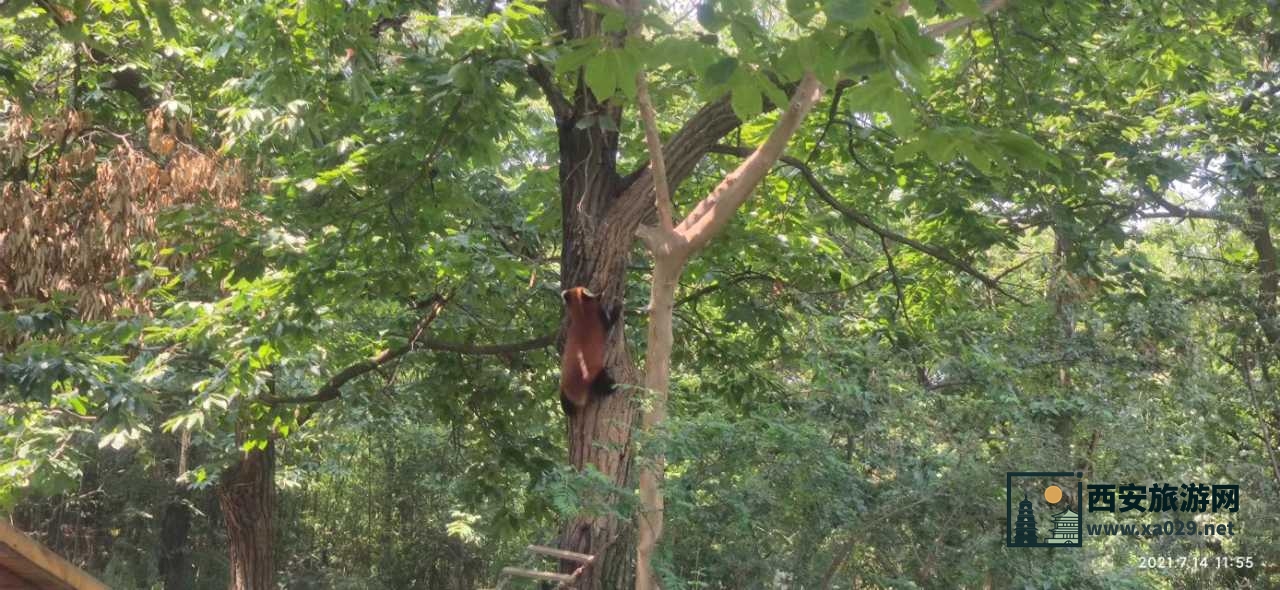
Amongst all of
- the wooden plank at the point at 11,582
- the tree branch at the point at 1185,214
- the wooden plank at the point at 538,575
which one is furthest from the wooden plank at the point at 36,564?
the tree branch at the point at 1185,214

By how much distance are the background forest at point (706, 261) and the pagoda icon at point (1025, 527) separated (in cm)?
7

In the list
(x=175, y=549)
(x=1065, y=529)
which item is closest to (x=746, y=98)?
(x=1065, y=529)

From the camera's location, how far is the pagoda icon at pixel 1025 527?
3.57 metres

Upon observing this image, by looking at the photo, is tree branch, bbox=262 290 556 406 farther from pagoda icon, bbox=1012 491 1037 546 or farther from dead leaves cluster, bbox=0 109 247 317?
pagoda icon, bbox=1012 491 1037 546

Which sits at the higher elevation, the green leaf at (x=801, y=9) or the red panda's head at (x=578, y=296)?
the green leaf at (x=801, y=9)

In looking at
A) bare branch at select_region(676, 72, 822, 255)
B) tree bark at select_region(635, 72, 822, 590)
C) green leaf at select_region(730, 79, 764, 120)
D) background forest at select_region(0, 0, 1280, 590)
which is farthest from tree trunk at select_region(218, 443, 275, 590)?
green leaf at select_region(730, 79, 764, 120)

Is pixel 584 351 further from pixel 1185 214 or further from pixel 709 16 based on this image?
pixel 1185 214

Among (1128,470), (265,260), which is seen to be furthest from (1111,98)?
(265,260)

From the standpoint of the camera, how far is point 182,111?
6.60m

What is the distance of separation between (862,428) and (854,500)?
2.34ft

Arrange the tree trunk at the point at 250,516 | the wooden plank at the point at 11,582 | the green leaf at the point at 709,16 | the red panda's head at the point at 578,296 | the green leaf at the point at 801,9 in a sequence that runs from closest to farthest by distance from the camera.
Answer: the green leaf at the point at 801,9 < the green leaf at the point at 709,16 < the wooden plank at the point at 11,582 < the red panda's head at the point at 578,296 < the tree trunk at the point at 250,516
